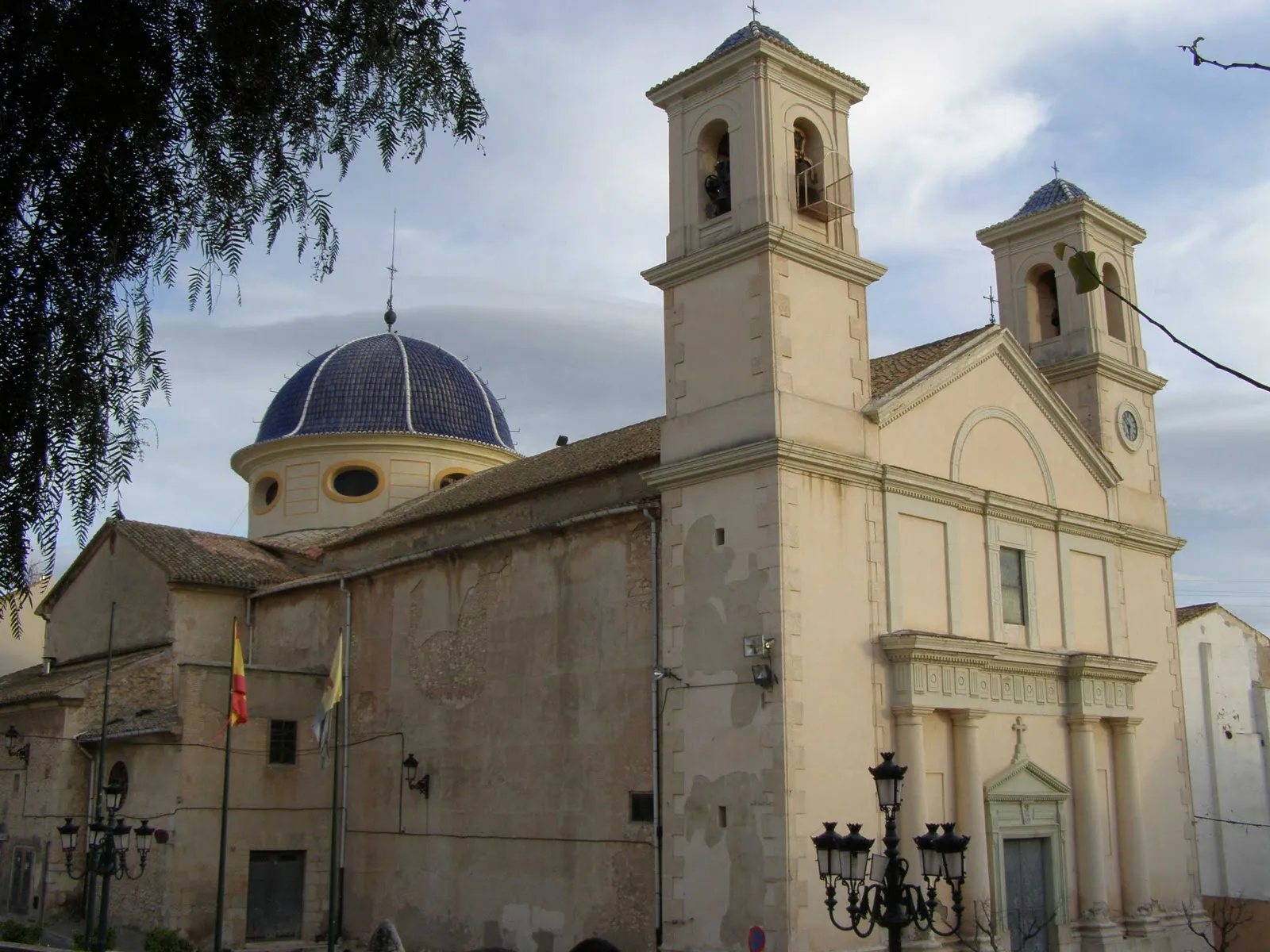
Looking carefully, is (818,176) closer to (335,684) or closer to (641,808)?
(641,808)

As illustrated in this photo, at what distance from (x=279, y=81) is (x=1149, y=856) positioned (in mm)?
17168

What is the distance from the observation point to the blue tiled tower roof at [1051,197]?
2217cm

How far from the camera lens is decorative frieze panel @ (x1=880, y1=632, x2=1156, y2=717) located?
53.3ft

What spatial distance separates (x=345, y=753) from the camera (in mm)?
21906

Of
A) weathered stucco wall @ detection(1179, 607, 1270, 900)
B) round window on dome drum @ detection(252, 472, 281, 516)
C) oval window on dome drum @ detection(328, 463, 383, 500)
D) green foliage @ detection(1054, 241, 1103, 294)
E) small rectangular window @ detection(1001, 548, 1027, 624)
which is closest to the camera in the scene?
green foliage @ detection(1054, 241, 1103, 294)

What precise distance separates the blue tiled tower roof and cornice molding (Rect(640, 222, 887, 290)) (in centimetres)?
619

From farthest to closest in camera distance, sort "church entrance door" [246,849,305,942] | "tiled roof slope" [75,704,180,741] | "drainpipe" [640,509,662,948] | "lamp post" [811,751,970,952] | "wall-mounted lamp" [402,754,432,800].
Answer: "church entrance door" [246,849,305,942]
"tiled roof slope" [75,704,180,741]
"wall-mounted lamp" [402,754,432,800]
"drainpipe" [640,509,662,948]
"lamp post" [811,751,970,952]

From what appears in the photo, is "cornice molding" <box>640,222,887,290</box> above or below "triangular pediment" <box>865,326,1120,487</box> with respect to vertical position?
above

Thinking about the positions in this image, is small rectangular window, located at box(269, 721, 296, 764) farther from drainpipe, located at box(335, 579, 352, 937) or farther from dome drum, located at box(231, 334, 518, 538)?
dome drum, located at box(231, 334, 518, 538)

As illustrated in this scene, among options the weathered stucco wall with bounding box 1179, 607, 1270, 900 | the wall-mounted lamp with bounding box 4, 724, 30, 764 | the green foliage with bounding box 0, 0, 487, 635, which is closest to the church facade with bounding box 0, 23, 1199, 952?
the wall-mounted lamp with bounding box 4, 724, 30, 764

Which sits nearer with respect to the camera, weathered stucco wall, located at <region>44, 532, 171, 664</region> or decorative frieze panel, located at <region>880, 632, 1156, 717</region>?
decorative frieze panel, located at <region>880, 632, 1156, 717</region>

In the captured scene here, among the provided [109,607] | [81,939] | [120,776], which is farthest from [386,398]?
[81,939]

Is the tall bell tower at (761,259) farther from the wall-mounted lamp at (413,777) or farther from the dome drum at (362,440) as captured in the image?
the dome drum at (362,440)

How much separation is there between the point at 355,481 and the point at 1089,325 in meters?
14.7
